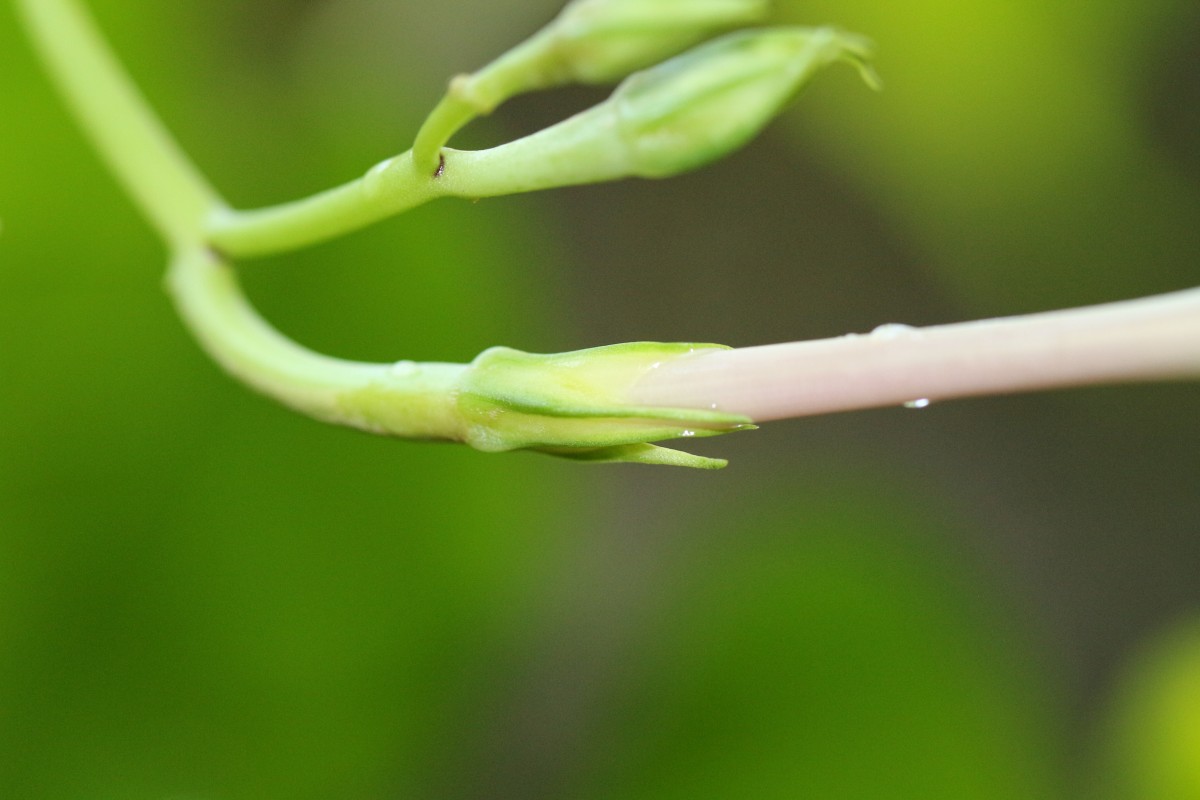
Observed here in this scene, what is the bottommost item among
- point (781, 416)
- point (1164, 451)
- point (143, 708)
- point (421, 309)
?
point (143, 708)

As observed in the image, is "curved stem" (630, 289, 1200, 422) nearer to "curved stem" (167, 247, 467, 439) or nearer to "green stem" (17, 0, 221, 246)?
"curved stem" (167, 247, 467, 439)

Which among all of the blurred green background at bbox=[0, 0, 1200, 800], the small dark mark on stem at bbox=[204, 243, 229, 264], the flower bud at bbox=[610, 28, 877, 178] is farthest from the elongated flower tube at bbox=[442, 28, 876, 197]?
the blurred green background at bbox=[0, 0, 1200, 800]

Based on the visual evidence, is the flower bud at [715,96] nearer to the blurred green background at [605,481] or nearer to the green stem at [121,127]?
the green stem at [121,127]

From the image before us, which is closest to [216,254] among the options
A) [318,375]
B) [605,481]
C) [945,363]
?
[318,375]

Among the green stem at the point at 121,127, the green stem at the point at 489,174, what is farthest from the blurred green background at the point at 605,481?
the green stem at the point at 489,174

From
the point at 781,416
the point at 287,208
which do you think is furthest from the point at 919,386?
the point at 287,208

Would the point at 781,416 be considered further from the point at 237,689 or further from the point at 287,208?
the point at 237,689

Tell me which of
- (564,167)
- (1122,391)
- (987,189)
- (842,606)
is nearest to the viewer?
(564,167)

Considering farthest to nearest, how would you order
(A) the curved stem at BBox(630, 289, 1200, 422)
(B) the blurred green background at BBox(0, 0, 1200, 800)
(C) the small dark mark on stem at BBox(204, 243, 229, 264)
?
(B) the blurred green background at BBox(0, 0, 1200, 800) < (C) the small dark mark on stem at BBox(204, 243, 229, 264) < (A) the curved stem at BBox(630, 289, 1200, 422)
